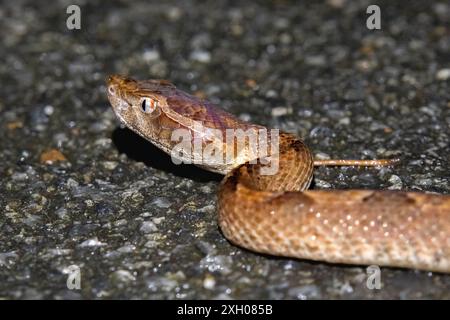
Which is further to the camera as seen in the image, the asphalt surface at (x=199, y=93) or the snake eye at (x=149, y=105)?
the snake eye at (x=149, y=105)

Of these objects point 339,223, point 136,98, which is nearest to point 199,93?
point 136,98

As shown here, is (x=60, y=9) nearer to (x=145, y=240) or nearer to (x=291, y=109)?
(x=291, y=109)

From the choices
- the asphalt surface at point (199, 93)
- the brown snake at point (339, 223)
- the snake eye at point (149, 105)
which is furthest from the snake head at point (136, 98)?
the brown snake at point (339, 223)

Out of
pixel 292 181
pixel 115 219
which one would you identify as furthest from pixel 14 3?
pixel 292 181

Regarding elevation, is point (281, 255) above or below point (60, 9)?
below

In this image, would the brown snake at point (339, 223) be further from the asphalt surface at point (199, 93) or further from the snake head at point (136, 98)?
the snake head at point (136, 98)

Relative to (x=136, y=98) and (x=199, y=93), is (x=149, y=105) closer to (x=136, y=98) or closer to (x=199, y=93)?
(x=136, y=98)

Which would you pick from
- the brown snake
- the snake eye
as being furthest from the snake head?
the brown snake

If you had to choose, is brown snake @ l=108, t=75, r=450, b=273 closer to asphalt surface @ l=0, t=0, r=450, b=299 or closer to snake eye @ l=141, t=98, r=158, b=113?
asphalt surface @ l=0, t=0, r=450, b=299
